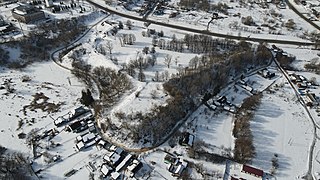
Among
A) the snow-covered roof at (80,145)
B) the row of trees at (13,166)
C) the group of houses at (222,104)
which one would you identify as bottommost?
the row of trees at (13,166)

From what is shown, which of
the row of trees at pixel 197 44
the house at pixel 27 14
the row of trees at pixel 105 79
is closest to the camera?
the row of trees at pixel 105 79

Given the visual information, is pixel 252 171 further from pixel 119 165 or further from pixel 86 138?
pixel 86 138

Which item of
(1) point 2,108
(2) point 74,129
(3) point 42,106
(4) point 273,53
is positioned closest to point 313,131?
(4) point 273,53

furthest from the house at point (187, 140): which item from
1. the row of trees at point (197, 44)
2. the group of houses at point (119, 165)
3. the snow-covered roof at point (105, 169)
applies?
the row of trees at point (197, 44)

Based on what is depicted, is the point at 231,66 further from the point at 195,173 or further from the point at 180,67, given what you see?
the point at 195,173

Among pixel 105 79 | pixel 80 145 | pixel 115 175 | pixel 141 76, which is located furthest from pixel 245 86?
pixel 80 145

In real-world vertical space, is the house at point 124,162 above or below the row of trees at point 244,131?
below

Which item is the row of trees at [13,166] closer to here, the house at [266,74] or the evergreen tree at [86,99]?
the evergreen tree at [86,99]
